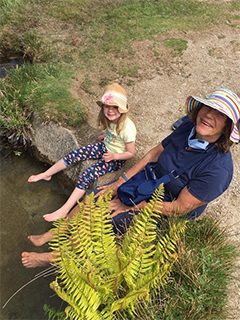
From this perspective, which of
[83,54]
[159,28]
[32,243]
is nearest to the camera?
[32,243]

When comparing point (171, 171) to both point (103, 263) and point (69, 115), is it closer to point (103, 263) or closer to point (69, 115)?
point (103, 263)

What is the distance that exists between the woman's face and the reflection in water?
2.53 meters

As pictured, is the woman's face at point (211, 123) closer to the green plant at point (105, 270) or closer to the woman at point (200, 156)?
the woman at point (200, 156)

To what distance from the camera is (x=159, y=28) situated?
6906 millimetres

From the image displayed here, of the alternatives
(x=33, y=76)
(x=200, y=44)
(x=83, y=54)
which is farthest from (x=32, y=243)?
(x=200, y=44)

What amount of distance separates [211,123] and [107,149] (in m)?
1.79

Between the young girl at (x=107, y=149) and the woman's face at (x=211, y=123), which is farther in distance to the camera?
the young girl at (x=107, y=149)

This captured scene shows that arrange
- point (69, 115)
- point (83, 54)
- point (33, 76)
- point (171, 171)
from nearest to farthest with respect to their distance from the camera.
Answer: point (171, 171) → point (69, 115) → point (33, 76) → point (83, 54)

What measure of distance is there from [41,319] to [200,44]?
620 cm

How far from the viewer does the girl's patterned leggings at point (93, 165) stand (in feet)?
12.9

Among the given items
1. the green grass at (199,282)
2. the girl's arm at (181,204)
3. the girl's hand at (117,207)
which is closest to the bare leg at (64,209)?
the girl's hand at (117,207)

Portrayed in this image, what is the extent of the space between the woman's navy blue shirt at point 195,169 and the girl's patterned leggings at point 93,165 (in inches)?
41.3

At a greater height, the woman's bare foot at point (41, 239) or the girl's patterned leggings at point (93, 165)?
the girl's patterned leggings at point (93, 165)

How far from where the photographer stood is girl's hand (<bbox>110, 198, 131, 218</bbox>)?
3.18m
